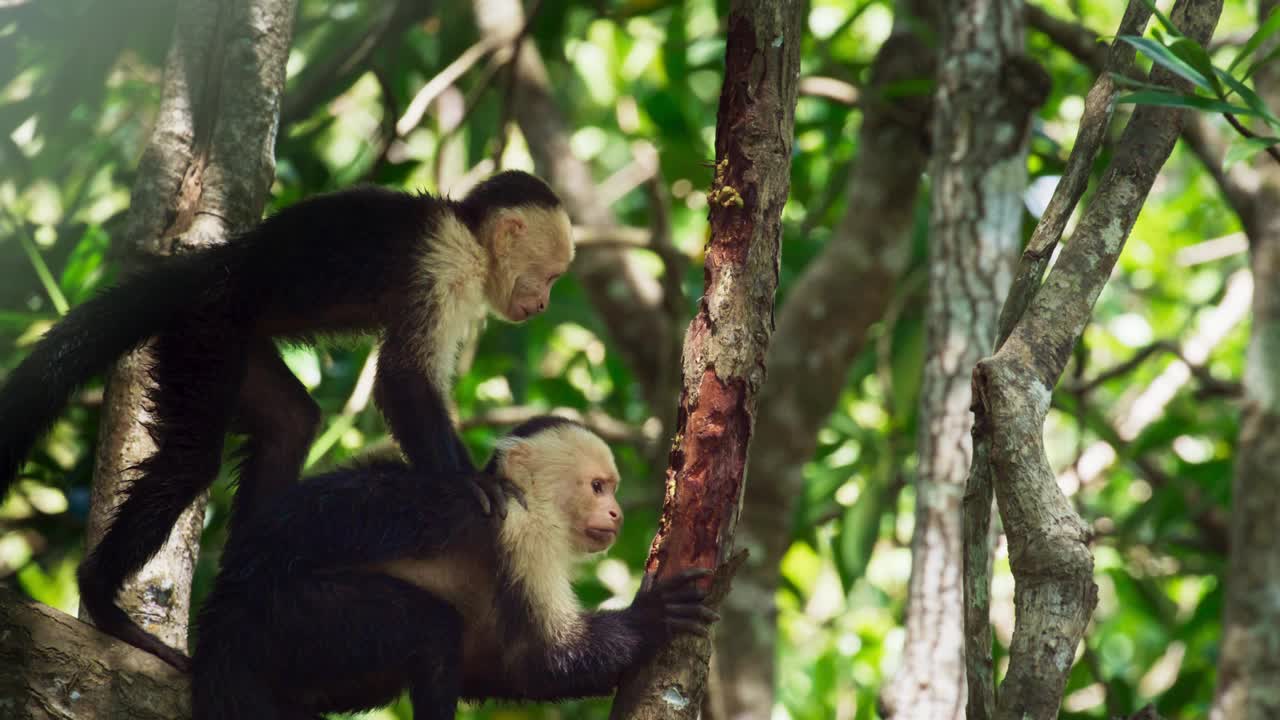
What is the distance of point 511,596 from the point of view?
288 centimetres

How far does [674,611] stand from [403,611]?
0.58 metres

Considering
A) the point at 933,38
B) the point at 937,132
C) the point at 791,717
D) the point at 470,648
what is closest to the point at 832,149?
the point at 933,38

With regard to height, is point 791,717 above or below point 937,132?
below

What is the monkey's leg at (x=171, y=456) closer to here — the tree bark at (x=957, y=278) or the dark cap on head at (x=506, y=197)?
the dark cap on head at (x=506, y=197)

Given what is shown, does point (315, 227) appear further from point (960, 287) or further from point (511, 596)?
point (960, 287)

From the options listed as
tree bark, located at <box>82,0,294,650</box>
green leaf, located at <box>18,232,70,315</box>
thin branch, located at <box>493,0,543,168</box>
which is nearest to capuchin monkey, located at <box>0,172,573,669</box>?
tree bark, located at <box>82,0,294,650</box>

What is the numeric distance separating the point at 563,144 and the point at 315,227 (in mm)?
2779

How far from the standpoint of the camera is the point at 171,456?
114 inches

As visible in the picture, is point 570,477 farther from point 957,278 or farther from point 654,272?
point 654,272

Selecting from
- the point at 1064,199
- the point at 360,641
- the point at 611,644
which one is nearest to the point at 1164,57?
the point at 1064,199

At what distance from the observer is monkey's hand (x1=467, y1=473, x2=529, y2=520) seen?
2863 millimetres

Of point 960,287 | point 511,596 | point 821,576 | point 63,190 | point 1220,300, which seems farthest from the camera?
point 821,576

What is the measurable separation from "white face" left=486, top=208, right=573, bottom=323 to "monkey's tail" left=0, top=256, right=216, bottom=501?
2.75 ft

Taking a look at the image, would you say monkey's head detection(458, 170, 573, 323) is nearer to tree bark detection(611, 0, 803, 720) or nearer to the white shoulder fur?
A: the white shoulder fur
